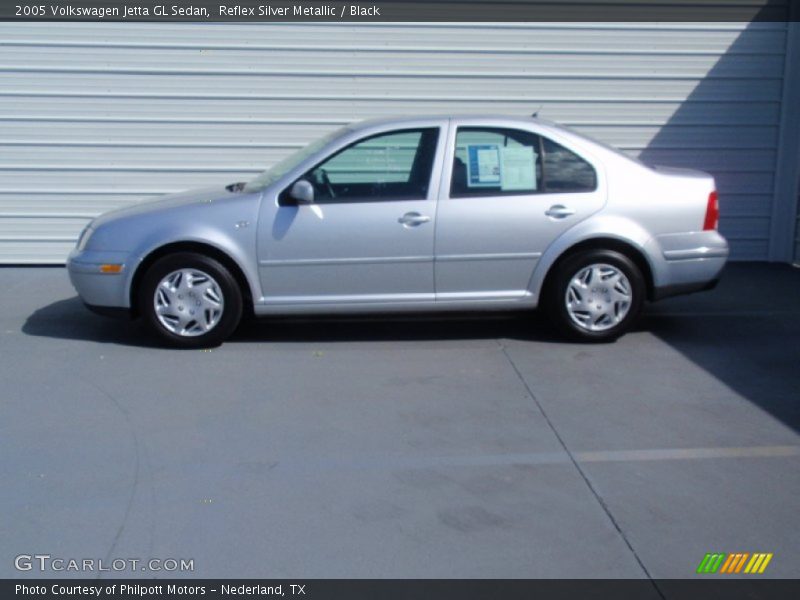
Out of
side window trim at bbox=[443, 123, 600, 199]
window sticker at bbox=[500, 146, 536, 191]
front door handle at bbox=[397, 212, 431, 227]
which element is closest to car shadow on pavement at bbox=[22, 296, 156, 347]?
front door handle at bbox=[397, 212, 431, 227]

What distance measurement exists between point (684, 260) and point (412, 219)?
1.92m

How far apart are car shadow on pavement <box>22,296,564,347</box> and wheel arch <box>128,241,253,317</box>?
46cm

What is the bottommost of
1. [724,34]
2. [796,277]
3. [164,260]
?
[796,277]

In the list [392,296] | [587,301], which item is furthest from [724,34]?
[392,296]

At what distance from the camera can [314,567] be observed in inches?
155

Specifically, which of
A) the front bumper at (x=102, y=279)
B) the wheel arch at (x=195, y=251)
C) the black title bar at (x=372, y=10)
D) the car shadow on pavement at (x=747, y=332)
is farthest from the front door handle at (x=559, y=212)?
the black title bar at (x=372, y=10)

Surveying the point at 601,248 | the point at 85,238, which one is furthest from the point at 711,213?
the point at 85,238

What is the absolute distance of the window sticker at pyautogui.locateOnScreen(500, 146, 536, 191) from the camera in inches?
273

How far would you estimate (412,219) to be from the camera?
22.3 ft

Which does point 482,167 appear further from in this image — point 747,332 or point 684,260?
point 747,332

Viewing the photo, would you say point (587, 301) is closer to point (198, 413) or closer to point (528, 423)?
point (528, 423)

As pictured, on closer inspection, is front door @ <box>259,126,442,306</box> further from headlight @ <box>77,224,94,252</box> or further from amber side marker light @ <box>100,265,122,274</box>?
headlight @ <box>77,224,94,252</box>

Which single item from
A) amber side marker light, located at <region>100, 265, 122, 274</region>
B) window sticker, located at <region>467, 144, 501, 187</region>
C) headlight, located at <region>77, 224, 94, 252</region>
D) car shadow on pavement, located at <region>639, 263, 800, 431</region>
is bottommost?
car shadow on pavement, located at <region>639, 263, 800, 431</region>

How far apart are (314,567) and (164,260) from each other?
135 inches
